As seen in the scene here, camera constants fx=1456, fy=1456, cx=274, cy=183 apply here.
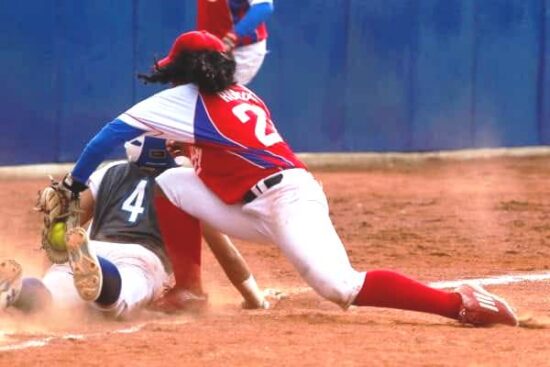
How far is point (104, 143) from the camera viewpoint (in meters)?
5.83

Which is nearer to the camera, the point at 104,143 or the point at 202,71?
the point at 104,143

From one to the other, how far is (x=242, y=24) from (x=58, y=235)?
7.13 feet

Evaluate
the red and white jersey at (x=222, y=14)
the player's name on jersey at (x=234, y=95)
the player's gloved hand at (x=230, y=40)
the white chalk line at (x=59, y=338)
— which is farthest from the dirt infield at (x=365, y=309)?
the red and white jersey at (x=222, y=14)

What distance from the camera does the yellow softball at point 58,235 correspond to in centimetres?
596

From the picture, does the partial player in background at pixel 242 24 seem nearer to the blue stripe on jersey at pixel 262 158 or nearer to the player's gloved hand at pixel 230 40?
the player's gloved hand at pixel 230 40

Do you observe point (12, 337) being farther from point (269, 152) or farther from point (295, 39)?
point (295, 39)

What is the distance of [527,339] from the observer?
5.71m

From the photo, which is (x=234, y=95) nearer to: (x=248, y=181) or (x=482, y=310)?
(x=248, y=181)

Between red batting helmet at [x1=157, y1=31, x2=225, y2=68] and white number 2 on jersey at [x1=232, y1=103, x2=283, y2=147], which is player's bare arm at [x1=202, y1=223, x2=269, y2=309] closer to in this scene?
white number 2 on jersey at [x1=232, y1=103, x2=283, y2=147]

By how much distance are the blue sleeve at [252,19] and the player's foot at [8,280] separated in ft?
8.02

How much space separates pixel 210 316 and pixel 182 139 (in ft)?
2.79

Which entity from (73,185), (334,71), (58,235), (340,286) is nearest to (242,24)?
(73,185)

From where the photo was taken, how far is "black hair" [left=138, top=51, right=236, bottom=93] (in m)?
5.99

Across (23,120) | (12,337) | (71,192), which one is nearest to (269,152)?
(71,192)
